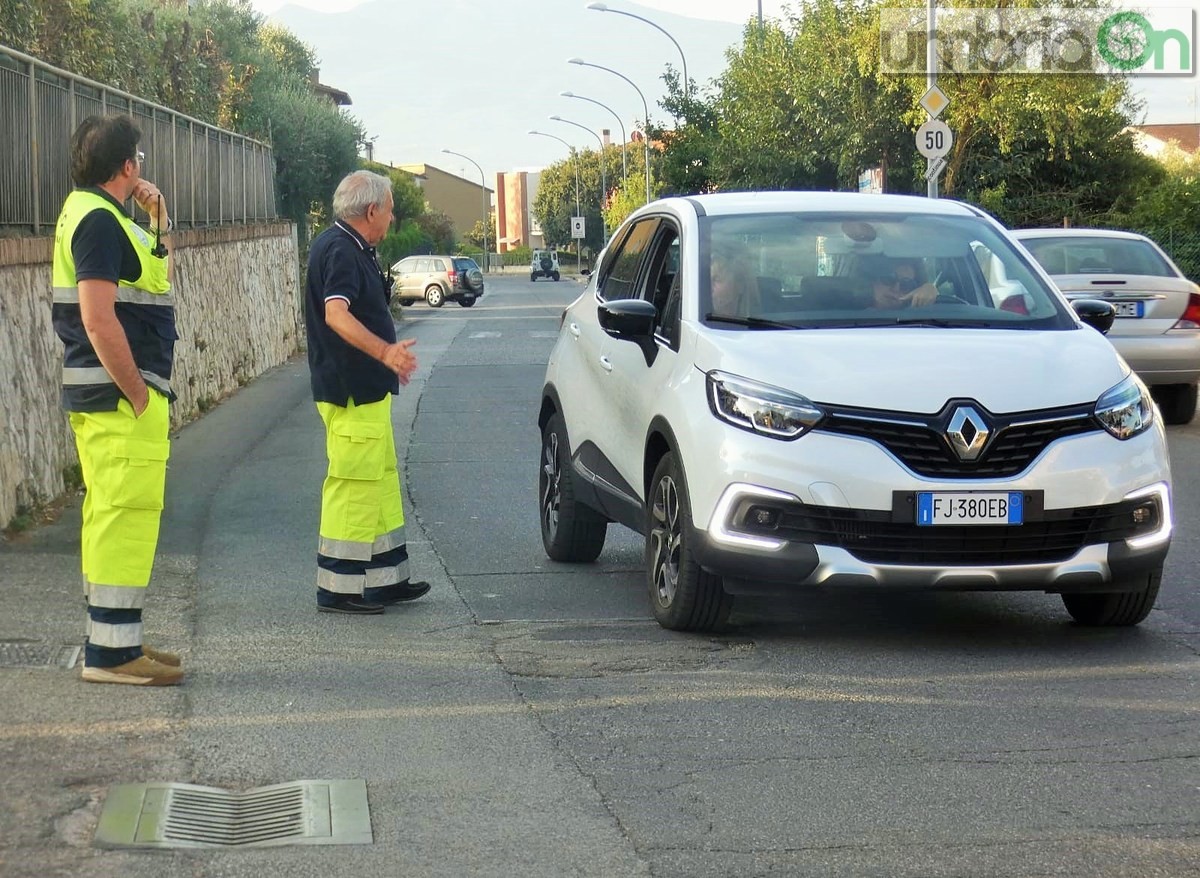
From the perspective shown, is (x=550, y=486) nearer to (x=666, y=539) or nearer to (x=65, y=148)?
(x=666, y=539)

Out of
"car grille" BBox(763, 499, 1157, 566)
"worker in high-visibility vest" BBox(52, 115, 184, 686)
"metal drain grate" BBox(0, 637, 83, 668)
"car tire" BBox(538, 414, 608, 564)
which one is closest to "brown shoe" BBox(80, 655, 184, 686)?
"worker in high-visibility vest" BBox(52, 115, 184, 686)

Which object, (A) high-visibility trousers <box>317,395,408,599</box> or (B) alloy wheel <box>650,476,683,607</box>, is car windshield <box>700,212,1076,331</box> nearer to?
(B) alloy wheel <box>650,476,683,607</box>

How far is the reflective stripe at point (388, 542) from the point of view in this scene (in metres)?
7.73

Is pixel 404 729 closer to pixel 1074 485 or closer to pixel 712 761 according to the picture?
pixel 712 761

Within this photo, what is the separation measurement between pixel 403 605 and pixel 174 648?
1.17m

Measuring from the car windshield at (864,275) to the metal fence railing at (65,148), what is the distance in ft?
18.4

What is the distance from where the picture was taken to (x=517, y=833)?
4570mm

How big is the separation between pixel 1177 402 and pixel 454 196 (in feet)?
552

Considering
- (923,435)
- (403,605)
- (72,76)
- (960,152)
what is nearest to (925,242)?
(923,435)

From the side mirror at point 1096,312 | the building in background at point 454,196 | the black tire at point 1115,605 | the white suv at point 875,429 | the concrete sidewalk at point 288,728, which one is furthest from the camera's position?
the building in background at point 454,196

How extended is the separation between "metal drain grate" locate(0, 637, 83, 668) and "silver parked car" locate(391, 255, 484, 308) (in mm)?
46004

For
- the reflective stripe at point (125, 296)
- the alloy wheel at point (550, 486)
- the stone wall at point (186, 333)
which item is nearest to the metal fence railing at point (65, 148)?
the stone wall at point (186, 333)

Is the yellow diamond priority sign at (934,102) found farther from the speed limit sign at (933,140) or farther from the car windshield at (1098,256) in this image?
the car windshield at (1098,256)

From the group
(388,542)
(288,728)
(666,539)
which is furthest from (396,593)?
(288,728)
